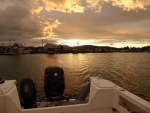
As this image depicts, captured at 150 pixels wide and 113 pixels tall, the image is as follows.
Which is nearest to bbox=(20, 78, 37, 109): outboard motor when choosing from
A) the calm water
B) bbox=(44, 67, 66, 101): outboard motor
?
bbox=(44, 67, 66, 101): outboard motor

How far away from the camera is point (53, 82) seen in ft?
19.3

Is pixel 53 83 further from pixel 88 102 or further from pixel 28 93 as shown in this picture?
pixel 88 102

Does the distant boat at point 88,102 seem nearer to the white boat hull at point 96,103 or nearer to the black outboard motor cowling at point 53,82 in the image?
the white boat hull at point 96,103

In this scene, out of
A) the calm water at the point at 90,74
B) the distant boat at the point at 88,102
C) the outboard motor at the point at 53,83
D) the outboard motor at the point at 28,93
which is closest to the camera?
the distant boat at the point at 88,102

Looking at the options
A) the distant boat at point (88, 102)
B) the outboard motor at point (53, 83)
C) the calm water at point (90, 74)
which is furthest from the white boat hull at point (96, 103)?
the calm water at point (90, 74)

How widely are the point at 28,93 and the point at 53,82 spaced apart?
1104 millimetres

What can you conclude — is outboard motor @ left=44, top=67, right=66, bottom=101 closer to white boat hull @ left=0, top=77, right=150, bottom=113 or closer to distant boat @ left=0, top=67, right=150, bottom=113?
distant boat @ left=0, top=67, right=150, bottom=113

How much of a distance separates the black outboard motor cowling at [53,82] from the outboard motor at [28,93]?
0.84m

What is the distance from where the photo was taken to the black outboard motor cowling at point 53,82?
5.86 m

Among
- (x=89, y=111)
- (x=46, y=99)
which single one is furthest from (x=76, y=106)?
(x=46, y=99)

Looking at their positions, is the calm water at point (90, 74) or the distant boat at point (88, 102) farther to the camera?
the calm water at point (90, 74)

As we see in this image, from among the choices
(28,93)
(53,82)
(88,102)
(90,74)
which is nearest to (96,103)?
(88,102)

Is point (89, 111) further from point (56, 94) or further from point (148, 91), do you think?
point (148, 91)

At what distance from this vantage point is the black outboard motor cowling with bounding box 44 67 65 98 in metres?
5.86
